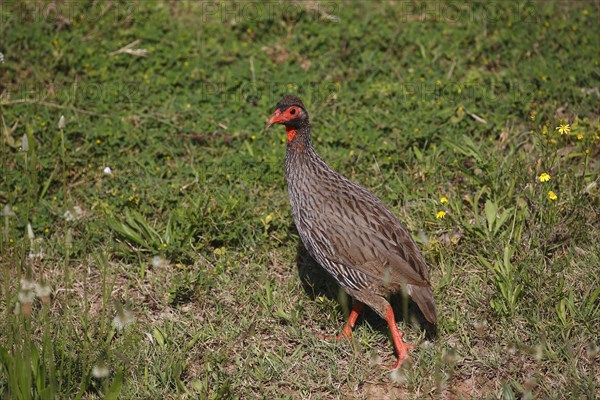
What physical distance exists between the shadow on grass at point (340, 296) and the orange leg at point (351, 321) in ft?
0.15

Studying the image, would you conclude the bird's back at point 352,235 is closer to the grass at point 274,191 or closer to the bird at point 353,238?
the bird at point 353,238

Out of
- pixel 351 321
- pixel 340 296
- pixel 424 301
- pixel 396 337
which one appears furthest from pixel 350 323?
pixel 424 301

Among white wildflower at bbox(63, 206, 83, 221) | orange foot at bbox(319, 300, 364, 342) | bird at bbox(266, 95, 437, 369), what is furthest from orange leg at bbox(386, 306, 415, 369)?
white wildflower at bbox(63, 206, 83, 221)

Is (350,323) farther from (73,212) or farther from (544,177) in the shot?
(73,212)

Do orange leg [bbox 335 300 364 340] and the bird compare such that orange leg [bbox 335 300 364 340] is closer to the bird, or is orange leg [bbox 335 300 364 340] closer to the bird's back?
the bird

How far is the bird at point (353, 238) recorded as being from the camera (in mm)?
5113

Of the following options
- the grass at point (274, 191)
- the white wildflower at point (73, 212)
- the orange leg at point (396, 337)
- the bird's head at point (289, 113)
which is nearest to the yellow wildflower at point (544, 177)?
the grass at point (274, 191)

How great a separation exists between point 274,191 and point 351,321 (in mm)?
1665

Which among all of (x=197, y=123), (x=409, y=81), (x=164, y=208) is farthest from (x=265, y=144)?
(x=409, y=81)

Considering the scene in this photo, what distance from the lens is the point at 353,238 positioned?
17.1 feet

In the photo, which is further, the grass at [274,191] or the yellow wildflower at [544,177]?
the yellow wildflower at [544,177]

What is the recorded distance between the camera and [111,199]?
6.43 metres

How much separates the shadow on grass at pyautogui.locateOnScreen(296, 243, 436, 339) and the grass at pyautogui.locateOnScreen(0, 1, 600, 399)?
0.03 metres

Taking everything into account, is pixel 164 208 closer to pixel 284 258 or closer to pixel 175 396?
pixel 284 258
